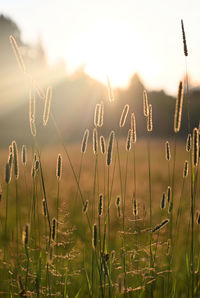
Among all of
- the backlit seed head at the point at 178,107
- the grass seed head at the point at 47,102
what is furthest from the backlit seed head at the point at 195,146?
the grass seed head at the point at 47,102

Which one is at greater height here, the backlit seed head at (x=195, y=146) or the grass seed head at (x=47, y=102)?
the grass seed head at (x=47, y=102)

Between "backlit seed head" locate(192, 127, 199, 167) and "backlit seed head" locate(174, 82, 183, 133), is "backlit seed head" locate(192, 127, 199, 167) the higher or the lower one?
the lower one

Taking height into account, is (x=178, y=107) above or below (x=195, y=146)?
above

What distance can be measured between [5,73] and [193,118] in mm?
18349

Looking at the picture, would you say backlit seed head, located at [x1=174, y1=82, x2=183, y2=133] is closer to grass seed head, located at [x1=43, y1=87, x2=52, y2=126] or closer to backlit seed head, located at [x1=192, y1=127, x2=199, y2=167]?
backlit seed head, located at [x1=192, y1=127, x2=199, y2=167]

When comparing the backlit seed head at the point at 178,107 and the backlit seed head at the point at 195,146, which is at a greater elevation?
the backlit seed head at the point at 178,107

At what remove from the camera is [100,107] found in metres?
2.16

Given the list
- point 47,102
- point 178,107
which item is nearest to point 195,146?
point 178,107

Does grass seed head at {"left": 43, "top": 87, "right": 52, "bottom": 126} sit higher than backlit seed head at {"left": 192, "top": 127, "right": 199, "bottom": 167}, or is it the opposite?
grass seed head at {"left": 43, "top": 87, "right": 52, "bottom": 126}

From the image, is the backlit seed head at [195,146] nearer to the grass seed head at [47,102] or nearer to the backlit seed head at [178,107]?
the backlit seed head at [178,107]

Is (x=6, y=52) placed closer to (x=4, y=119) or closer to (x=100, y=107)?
(x=4, y=119)

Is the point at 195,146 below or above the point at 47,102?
below

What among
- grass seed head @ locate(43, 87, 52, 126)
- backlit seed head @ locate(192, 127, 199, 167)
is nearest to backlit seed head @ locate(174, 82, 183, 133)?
backlit seed head @ locate(192, 127, 199, 167)

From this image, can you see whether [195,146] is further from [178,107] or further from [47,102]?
[47,102]
